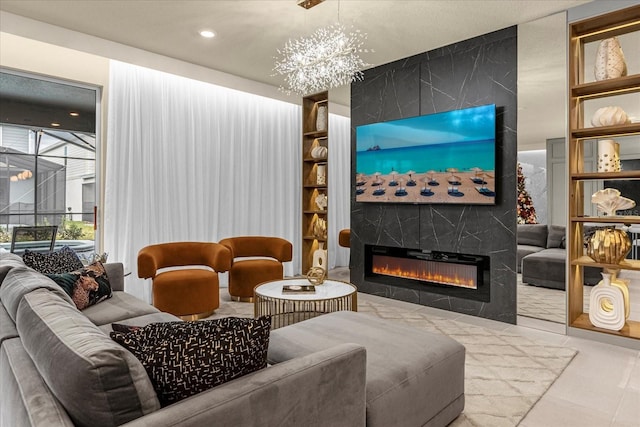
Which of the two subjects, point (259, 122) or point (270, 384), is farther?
point (259, 122)

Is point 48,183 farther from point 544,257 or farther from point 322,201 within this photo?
point 544,257

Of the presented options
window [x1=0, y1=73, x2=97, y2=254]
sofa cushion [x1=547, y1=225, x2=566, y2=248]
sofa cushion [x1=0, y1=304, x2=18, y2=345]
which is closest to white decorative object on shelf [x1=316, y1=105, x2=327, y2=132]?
window [x1=0, y1=73, x2=97, y2=254]

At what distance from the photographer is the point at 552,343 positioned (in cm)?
321

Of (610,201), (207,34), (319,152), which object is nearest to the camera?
(610,201)

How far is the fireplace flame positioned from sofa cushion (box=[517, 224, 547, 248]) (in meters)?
0.59

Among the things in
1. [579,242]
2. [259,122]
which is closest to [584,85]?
[579,242]

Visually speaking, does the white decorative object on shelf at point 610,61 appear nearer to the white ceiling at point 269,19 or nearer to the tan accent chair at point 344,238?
the white ceiling at point 269,19

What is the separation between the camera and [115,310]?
8.43ft

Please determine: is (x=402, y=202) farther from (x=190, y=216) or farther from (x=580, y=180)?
(x=190, y=216)

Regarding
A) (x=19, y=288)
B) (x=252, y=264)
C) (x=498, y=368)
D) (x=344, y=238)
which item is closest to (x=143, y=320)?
(x=19, y=288)

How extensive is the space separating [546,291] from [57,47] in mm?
6136

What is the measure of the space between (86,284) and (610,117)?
4.19 m

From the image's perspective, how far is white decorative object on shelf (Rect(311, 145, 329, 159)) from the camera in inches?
217

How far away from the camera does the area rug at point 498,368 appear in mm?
2145
